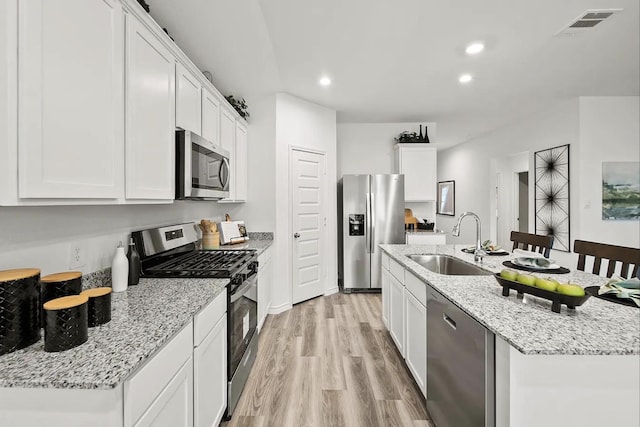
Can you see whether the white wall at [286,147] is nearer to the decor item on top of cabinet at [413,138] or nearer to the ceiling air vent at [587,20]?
the decor item on top of cabinet at [413,138]

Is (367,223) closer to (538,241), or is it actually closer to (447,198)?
(538,241)

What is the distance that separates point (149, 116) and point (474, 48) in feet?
9.03

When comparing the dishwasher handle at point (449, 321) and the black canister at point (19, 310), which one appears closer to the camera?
the black canister at point (19, 310)

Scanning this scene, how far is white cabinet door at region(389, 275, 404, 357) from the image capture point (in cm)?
233

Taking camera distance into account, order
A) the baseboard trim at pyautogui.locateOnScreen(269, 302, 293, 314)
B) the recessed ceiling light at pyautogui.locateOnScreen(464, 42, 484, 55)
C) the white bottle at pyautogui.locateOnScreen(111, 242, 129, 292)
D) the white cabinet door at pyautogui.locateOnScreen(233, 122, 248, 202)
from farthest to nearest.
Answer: the baseboard trim at pyautogui.locateOnScreen(269, 302, 293, 314)
the white cabinet door at pyautogui.locateOnScreen(233, 122, 248, 202)
the recessed ceiling light at pyautogui.locateOnScreen(464, 42, 484, 55)
the white bottle at pyautogui.locateOnScreen(111, 242, 129, 292)

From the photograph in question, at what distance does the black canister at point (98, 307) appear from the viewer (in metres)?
1.09

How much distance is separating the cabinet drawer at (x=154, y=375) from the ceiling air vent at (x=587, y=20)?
3.34 m

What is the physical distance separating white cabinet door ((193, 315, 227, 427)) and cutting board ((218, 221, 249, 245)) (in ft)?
5.11

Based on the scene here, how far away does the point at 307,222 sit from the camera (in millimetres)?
4008

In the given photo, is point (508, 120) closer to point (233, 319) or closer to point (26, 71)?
point (233, 319)

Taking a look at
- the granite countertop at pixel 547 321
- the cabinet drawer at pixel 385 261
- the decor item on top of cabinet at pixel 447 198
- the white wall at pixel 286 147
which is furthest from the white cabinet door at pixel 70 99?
the decor item on top of cabinet at pixel 447 198

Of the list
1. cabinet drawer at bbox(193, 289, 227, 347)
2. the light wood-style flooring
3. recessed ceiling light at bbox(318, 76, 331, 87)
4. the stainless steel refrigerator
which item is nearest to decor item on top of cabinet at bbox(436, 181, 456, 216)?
the stainless steel refrigerator

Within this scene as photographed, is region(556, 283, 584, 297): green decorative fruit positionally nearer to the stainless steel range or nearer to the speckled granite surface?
the speckled granite surface

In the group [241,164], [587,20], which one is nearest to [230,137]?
[241,164]
